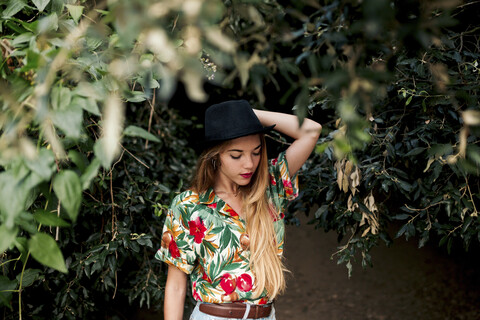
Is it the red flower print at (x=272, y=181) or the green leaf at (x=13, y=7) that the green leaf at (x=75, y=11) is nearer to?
the green leaf at (x=13, y=7)

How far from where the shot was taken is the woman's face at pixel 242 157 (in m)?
1.92

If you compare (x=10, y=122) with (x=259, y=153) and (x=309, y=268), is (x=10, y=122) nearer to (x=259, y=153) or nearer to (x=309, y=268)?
(x=259, y=153)

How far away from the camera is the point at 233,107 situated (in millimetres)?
1998

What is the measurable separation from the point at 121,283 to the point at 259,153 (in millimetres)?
1928

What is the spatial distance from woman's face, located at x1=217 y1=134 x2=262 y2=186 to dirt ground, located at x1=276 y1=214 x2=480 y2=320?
3.94 meters

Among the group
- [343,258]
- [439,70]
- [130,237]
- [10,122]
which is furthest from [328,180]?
[10,122]

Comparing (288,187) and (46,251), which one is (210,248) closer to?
(288,187)

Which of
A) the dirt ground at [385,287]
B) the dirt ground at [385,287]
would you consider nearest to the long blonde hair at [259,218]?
the dirt ground at [385,287]

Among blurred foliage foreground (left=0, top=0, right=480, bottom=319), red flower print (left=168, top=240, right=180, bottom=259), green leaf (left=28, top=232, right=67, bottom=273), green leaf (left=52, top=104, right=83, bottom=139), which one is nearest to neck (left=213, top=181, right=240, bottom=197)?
red flower print (left=168, top=240, right=180, bottom=259)

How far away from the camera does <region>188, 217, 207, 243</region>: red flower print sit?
1970 mm

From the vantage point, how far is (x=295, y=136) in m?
2.13

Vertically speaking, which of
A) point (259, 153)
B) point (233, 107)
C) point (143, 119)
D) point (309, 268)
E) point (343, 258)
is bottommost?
point (309, 268)

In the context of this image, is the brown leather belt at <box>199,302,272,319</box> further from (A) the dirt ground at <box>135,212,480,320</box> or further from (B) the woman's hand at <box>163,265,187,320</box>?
(A) the dirt ground at <box>135,212,480,320</box>

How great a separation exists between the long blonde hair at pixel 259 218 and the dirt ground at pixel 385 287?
13.0 feet
